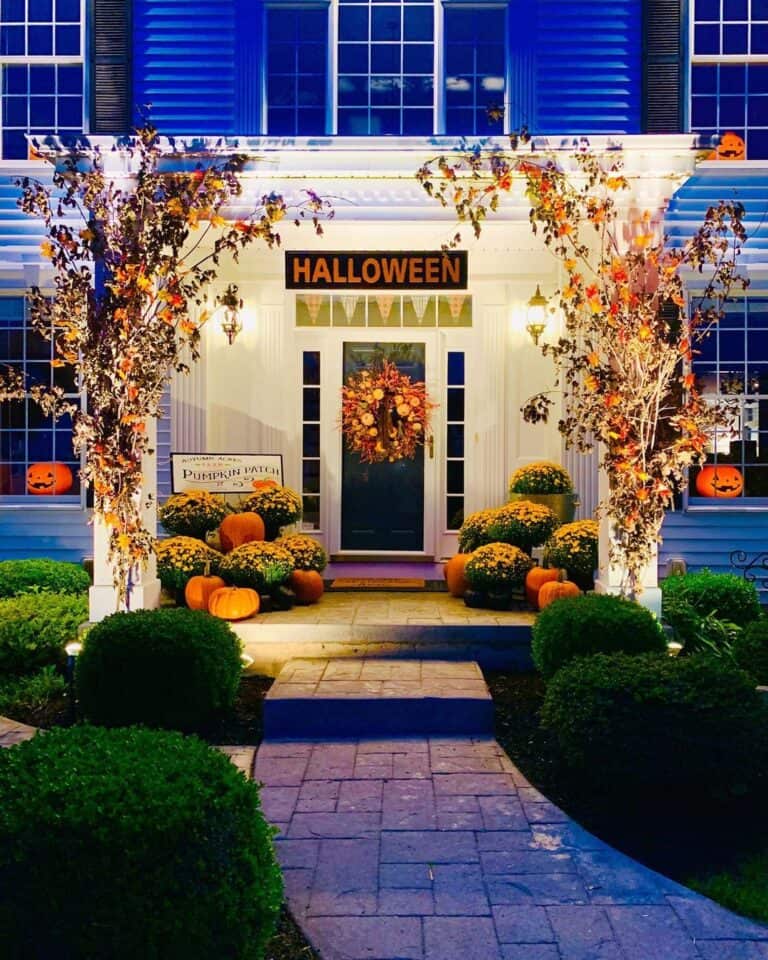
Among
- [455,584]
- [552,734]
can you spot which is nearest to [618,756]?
[552,734]

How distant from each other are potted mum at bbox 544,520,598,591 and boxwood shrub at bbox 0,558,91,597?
161 inches

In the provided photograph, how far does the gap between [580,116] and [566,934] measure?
7918 millimetres

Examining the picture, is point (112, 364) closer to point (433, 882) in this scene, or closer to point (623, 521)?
point (623, 521)

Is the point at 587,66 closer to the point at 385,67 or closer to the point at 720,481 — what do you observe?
the point at 385,67

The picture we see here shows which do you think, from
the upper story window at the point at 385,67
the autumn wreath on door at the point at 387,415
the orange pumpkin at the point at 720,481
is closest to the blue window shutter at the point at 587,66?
the upper story window at the point at 385,67

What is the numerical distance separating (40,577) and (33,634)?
1540 millimetres

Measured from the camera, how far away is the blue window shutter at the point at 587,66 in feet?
31.8

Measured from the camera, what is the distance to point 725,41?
388 inches

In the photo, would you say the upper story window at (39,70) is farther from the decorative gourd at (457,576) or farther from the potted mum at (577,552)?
the potted mum at (577,552)

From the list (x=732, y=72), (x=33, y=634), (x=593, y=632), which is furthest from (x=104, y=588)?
(x=732, y=72)

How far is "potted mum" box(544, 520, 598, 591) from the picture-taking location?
865 cm

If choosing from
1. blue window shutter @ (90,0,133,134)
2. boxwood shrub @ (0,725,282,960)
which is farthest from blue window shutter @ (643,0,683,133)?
boxwood shrub @ (0,725,282,960)

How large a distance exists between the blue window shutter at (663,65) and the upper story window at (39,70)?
5.38 metres

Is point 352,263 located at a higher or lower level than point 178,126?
lower
